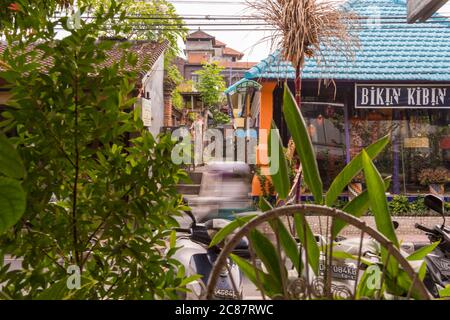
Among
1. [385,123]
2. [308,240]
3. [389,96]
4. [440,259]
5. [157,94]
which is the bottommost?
[440,259]

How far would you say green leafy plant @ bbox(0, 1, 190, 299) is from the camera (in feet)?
3.70

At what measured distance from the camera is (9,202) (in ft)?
2.67

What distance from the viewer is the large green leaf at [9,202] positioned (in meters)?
0.81

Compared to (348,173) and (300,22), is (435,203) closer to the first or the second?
(348,173)

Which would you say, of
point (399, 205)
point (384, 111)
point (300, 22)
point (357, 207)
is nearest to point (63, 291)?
point (357, 207)

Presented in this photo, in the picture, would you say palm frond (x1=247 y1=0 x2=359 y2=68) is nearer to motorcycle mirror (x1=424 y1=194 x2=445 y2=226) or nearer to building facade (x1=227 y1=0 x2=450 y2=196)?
motorcycle mirror (x1=424 y1=194 x2=445 y2=226)

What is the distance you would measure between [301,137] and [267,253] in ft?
0.92

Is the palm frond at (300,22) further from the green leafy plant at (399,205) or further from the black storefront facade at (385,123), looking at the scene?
the green leafy plant at (399,205)

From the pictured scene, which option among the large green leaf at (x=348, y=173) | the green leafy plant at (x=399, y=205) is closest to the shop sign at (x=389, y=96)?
the green leafy plant at (x=399, y=205)

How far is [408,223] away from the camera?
8.55 m

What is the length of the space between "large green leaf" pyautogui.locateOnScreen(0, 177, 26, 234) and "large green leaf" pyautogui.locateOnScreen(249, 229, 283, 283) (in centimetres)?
52

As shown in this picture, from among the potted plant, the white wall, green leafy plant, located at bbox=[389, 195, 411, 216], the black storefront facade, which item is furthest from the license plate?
the white wall

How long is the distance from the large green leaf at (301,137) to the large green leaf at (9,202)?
23.2 inches

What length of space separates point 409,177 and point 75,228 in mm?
9298
